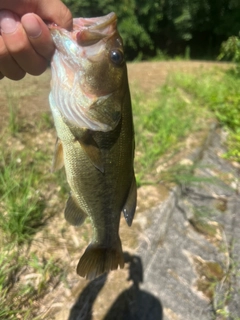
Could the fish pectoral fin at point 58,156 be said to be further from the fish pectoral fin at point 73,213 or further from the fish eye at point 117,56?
the fish eye at point 117,56

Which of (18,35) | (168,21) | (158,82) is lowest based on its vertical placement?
(168,21)

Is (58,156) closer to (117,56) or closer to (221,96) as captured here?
(117,56)

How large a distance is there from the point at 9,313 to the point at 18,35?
1647 millimetres

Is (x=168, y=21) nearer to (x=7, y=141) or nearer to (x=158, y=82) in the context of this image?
(x=158, y=82)

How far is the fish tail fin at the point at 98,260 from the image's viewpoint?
188cm

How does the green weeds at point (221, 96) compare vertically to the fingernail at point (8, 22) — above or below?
below

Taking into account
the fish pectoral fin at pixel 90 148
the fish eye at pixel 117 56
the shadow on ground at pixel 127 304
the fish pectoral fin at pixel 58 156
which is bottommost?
the shadow on ground at pixel 127 304

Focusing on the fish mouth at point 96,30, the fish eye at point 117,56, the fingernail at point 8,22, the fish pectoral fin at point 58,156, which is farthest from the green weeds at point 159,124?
the fingernail at point 8,22

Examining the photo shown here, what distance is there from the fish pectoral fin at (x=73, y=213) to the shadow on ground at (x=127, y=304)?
830mm

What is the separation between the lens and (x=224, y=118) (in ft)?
17.0

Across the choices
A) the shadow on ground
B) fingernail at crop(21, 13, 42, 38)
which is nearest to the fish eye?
fingernail at crop(21, 13, 42, 38)

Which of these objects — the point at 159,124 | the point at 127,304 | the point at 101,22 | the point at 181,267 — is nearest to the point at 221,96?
the point at 159,124

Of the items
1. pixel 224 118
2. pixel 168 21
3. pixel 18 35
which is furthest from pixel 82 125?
pixel 168 21

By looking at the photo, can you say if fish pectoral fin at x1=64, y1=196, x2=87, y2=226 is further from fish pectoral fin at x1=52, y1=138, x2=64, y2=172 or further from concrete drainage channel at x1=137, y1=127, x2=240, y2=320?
concrete drainage channel at x1=137, y1=127, x2=240, y2=320
